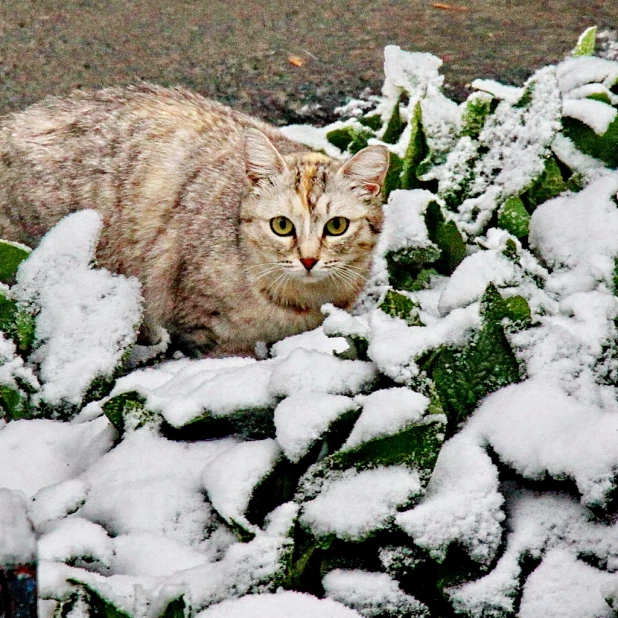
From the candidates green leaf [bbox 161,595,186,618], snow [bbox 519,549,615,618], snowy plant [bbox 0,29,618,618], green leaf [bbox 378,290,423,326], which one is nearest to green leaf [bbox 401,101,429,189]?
snowy plant [bbox 0,29,618,618]

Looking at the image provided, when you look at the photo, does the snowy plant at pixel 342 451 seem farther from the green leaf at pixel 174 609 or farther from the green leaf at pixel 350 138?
the green leaf at pixel 350 138

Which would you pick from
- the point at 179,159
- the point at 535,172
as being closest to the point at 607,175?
the point at 535,172

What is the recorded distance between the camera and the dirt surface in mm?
4508

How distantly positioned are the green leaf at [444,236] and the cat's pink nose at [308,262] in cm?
41

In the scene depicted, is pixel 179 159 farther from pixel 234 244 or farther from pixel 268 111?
pixel 268 111

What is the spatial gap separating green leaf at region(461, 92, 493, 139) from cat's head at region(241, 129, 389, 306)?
27cm

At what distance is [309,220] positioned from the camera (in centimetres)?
292

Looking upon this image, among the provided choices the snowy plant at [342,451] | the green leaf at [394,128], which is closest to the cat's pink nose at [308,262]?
the snowy plant at [342,451]

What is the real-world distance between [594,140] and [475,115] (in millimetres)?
369

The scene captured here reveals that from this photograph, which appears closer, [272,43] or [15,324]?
[15,324]

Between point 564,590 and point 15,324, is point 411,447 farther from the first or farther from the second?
point 15,324

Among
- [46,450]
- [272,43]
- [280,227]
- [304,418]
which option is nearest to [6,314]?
[46,450]

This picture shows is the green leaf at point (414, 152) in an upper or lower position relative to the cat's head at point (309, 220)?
upper

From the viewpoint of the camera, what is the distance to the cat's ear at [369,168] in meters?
2.80
